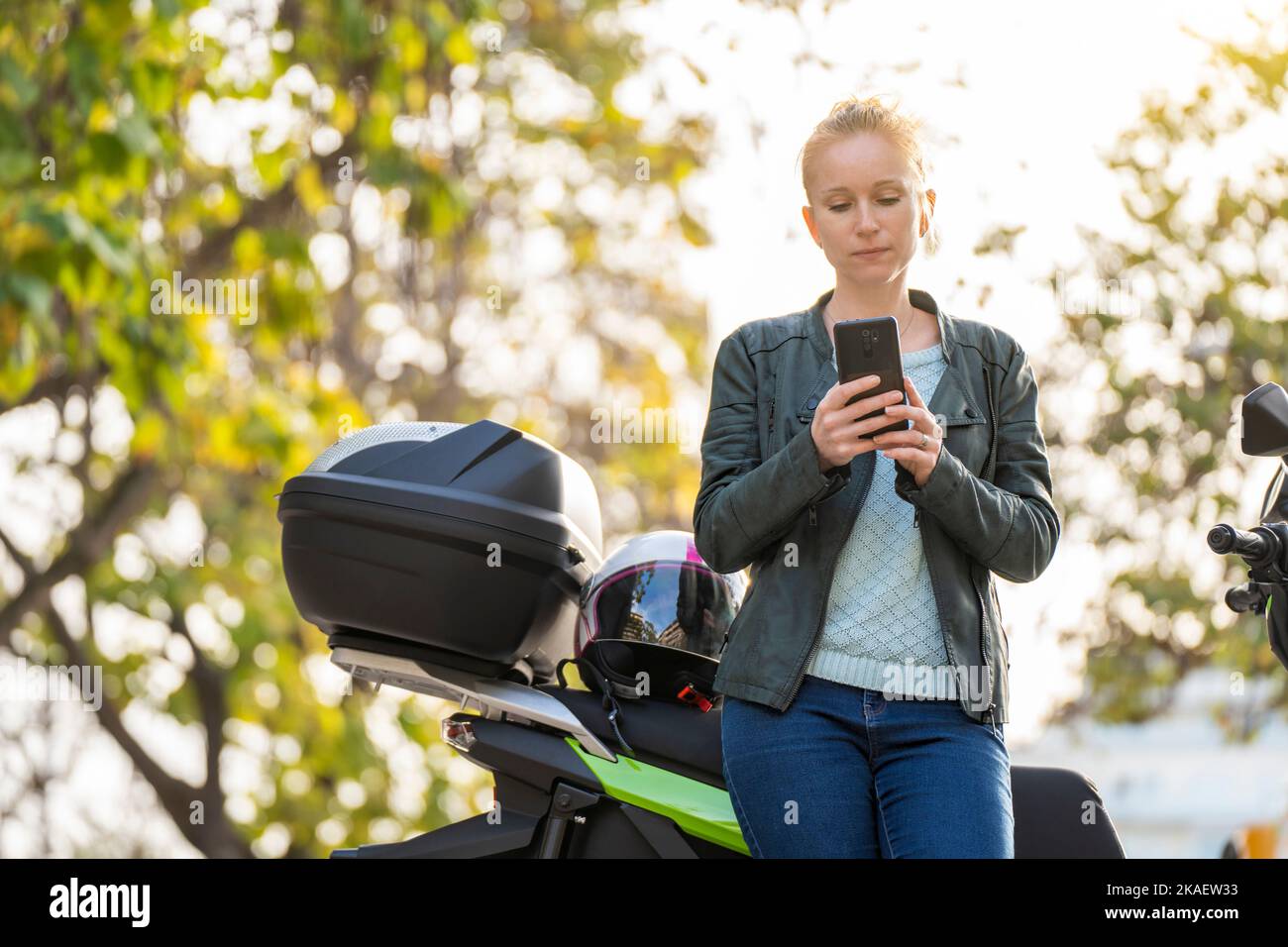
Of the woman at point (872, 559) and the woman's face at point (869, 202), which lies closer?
the woman at point (872, 559)

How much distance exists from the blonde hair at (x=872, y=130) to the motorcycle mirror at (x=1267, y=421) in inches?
20.2

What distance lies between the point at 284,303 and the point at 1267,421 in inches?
184

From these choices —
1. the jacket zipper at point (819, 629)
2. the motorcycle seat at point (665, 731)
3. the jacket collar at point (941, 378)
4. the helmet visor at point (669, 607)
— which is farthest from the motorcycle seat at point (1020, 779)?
the jacket collar at point (941, 378)

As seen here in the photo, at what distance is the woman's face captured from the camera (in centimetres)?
214

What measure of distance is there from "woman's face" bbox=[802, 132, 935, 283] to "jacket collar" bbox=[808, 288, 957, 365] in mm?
127

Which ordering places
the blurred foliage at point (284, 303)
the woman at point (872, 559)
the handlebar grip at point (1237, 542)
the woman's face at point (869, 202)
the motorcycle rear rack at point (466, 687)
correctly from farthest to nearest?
the blurred foliage at point (284, 303)
the motorcycle rear rack at point (466, 687)
the woman's face at point (869, 202)
the woman at point (872, 559)
the handlebar grip at point (1237, 542)

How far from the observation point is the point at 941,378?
221 centimetres

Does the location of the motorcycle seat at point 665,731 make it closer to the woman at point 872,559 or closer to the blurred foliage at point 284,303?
the woman at point 872,559

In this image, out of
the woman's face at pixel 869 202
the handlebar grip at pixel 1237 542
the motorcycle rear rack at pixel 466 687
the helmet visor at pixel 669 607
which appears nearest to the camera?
the handlebar grip at pixel 1237 542

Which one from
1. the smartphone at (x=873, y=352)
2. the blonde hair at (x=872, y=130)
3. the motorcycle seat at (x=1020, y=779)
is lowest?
the motorcycle seat at (x=1020, y=779)

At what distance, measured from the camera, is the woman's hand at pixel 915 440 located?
77.8 inches

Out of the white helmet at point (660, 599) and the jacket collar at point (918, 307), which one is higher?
the jacket collar at point (918, 307)
